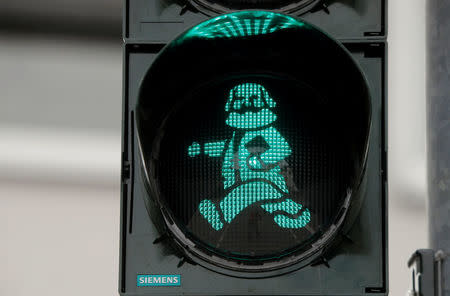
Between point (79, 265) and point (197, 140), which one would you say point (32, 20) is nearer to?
point (79, 265)

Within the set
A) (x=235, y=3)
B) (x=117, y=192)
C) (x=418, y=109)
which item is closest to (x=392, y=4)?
(x=418, y=109)

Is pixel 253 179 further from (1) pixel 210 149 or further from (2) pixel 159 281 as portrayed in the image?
(2) pixel 159 281

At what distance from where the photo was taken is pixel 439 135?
3.92 ft

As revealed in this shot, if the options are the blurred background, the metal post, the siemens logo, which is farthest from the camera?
the blurred background

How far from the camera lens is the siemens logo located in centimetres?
126

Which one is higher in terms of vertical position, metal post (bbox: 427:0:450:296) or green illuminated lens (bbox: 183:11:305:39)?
green illuminated lens (bbox: 183:11:305:39)

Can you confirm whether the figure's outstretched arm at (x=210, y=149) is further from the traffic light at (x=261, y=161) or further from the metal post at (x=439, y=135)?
the metal post at (x=439, y=135)

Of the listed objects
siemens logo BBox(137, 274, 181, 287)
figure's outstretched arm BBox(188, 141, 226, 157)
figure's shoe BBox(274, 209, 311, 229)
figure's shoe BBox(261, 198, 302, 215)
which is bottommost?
siemens logo BBox(137, 274, 181, 287)

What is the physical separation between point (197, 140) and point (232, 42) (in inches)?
7.1

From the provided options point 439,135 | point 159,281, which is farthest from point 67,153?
point 439,135

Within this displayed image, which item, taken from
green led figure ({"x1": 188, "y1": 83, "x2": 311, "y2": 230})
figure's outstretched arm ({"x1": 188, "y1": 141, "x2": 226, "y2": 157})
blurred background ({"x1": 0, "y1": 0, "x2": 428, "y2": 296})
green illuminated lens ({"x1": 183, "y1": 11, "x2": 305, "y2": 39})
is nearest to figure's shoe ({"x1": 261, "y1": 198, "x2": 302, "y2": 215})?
green led figure ({"x1": 188, "y1": 83, "x2": 311, "y2": 230})

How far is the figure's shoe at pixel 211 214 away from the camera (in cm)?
125

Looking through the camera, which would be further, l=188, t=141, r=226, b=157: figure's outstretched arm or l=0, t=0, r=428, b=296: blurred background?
l=0, t=0, r=428, b=296: blurred background

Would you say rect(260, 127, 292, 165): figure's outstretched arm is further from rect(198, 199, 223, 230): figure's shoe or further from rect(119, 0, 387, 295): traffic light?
rect(198, 199, 223, 230): figure's shoe
